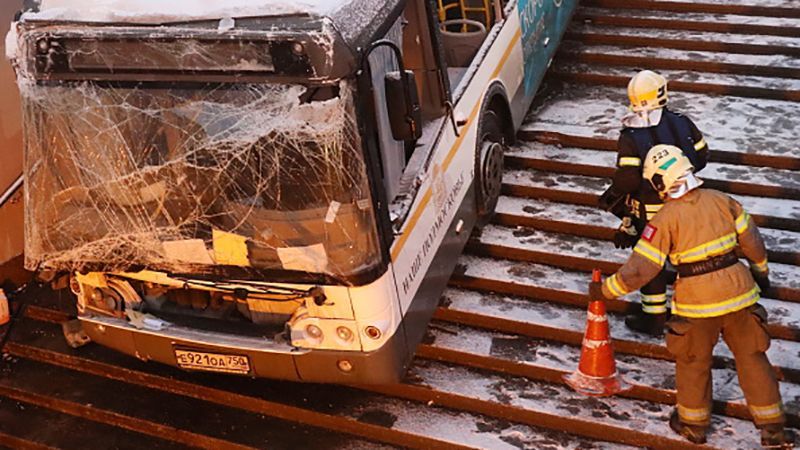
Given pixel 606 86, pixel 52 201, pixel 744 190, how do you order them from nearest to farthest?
pixel 52 201
pixel 744 190
pixel 606 86

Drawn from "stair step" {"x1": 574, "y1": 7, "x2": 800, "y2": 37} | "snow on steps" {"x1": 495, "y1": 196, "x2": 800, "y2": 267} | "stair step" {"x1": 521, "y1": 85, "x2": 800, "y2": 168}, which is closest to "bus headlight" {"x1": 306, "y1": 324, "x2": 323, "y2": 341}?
"snow on steps" {"x1": 495, "y1": 196, "x2": 800, "y2": 267}

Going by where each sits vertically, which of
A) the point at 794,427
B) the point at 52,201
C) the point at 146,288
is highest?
the point at 52,201

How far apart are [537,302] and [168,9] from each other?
3.38 metres

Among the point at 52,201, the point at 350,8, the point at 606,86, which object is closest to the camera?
the point at 350,8

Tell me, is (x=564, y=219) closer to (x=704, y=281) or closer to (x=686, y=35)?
(x=704, y=281)

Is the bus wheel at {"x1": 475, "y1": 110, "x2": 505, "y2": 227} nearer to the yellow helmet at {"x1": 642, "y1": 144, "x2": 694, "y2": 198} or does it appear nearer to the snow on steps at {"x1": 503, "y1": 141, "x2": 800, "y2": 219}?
the snow on steps at {"x1": 503, "y1": 141, "x2": 800, "y2": 219}

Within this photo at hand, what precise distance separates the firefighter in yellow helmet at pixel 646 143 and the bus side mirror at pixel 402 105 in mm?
1578

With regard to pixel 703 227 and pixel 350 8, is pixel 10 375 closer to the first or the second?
pixel 350 8

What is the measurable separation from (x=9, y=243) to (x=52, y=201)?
2.90 m

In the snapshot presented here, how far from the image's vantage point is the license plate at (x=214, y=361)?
6570 mm

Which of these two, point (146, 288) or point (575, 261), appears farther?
point (575, 261)

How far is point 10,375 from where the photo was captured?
805cm

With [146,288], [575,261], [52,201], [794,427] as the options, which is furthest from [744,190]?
[52,201]

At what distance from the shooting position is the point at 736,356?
625cm
